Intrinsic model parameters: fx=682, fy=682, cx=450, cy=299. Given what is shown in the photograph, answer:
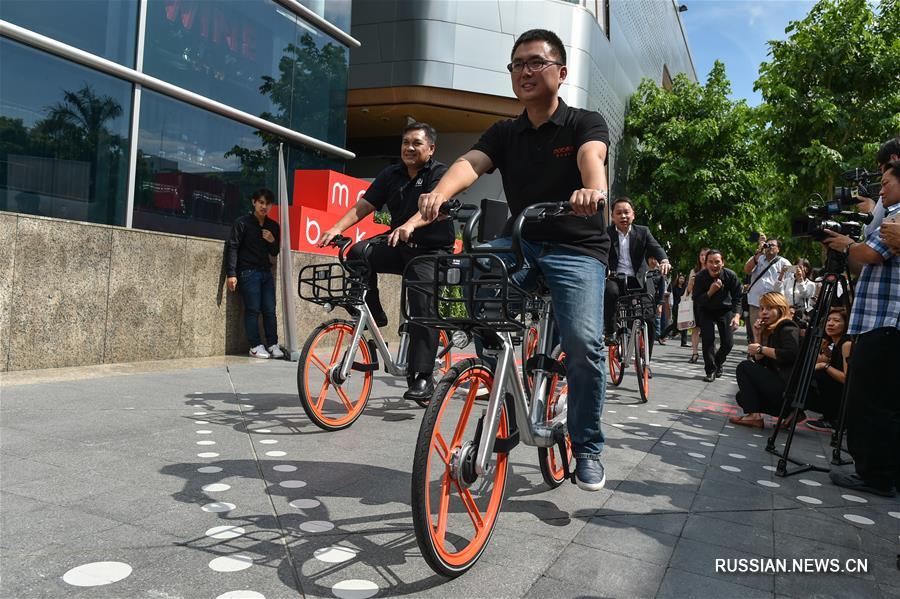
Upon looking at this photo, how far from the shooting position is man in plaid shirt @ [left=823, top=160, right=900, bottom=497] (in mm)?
3682

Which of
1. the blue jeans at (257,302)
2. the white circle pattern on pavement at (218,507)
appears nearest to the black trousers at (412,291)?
the white circle pattern on pavement at (218,507)

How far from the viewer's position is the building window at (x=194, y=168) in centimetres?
853

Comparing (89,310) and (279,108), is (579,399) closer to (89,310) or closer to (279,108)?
(89,310)

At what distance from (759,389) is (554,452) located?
112 inches

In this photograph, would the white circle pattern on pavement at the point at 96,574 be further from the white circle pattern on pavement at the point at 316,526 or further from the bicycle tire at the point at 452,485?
the bicycle tire at the point at 452,485

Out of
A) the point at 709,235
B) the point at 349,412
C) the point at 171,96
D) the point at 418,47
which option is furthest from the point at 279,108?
the point at 709,235

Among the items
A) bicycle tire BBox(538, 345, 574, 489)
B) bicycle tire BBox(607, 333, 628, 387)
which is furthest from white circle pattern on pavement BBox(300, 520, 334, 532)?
bicycle tire BBox(607, 333, 628, 387)

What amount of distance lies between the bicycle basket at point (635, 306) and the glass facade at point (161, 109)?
5729 mm

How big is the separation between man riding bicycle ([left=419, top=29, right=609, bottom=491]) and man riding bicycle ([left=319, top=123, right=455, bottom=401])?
4.89 ft

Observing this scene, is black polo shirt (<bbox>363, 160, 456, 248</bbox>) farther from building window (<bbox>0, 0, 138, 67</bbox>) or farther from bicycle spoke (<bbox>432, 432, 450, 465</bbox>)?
building window (<bbox>0, 0, 138, 67</bbox>)

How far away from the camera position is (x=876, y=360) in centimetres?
371

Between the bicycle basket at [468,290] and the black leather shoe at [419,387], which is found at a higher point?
the bicycle basket at [468,290]

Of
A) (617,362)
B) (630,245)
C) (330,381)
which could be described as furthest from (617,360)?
(330,381)

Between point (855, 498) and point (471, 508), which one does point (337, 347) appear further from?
point (855, 498)
